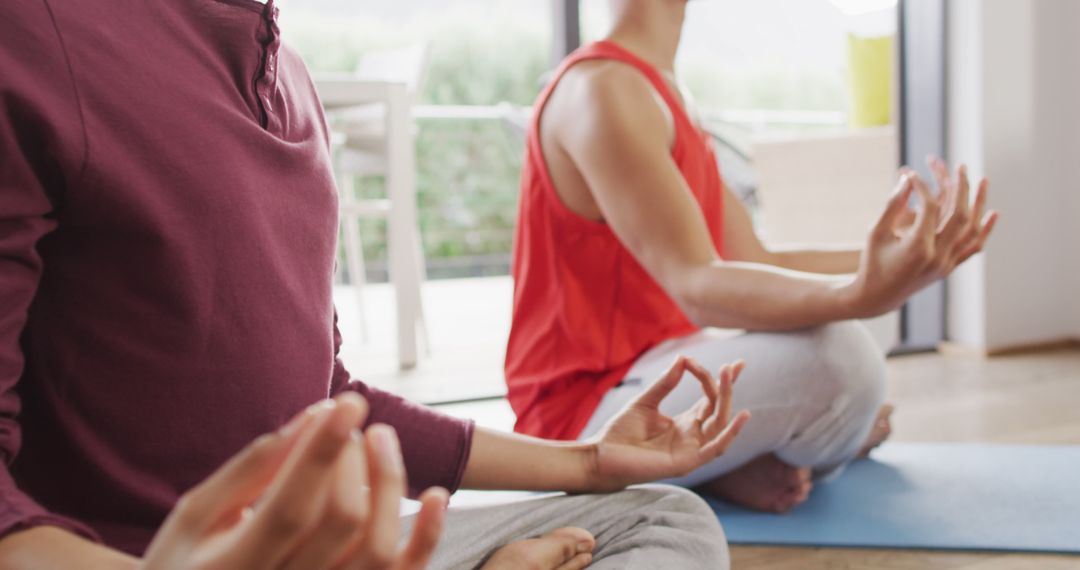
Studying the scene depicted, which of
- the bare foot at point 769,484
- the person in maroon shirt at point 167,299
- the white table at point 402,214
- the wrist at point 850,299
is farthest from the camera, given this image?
the white table at point 402,214

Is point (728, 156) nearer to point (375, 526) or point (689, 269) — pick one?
point (689, 269)

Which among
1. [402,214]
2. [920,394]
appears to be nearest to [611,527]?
[920,394]

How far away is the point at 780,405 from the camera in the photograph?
1365 mm

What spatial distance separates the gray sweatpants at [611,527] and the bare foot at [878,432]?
97 centimetres

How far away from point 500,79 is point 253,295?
501cm

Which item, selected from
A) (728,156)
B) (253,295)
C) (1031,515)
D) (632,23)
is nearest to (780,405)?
(1031,515)

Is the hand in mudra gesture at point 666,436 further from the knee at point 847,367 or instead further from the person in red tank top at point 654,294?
the knee at point 847,367

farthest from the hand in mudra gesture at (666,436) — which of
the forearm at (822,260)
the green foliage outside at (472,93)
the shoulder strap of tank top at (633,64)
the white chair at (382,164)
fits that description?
the green foliage outside at (472,93)

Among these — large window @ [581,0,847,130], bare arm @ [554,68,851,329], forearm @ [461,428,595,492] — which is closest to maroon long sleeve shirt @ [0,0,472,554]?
forearm @ [461,428,595,492]

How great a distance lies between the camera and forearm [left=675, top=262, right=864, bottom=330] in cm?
124

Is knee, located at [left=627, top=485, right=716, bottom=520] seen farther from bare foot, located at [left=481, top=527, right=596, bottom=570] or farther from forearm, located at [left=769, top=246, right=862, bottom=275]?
forearm, located at [left=769, top=246, right=862, bottom=275]

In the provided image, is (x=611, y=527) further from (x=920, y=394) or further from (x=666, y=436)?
(x=920, y=394)

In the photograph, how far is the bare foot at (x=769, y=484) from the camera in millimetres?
1483

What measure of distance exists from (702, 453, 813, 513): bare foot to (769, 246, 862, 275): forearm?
33 cm
